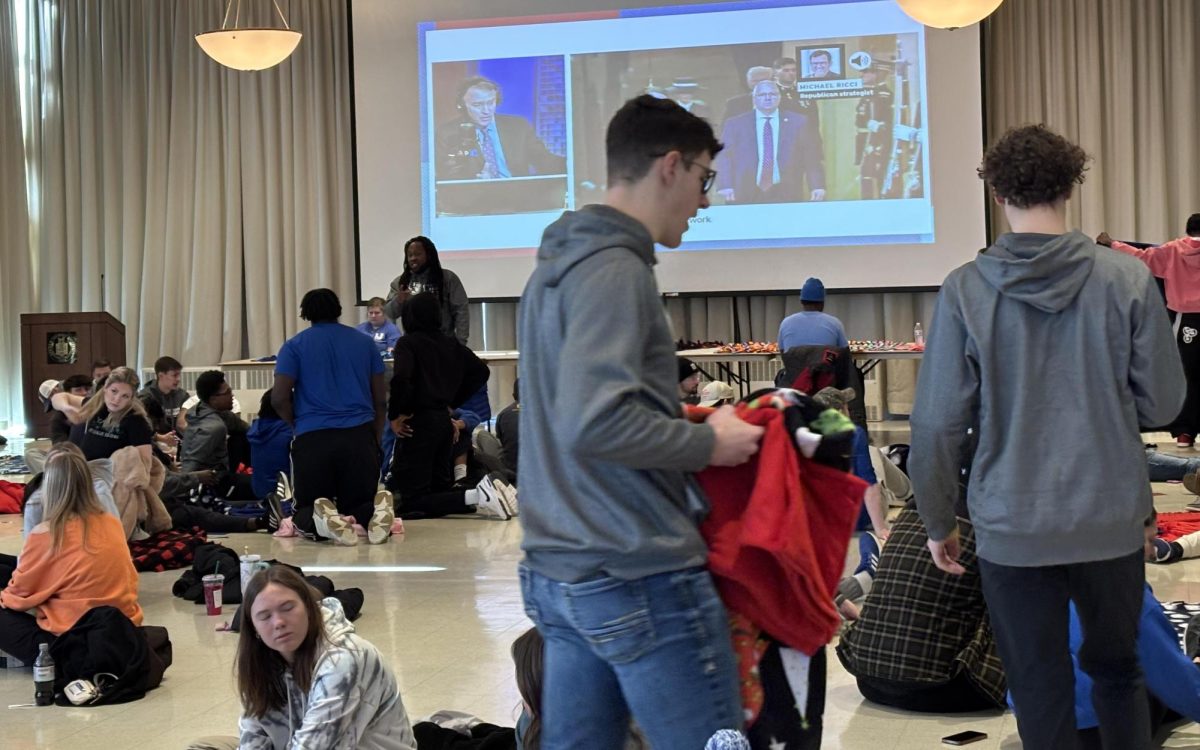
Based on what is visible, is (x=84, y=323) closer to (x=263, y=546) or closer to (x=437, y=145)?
(x=437, y=145)

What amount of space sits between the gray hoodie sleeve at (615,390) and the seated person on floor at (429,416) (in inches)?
251

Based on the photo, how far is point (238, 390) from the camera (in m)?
13.3

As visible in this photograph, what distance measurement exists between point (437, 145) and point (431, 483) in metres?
5.14

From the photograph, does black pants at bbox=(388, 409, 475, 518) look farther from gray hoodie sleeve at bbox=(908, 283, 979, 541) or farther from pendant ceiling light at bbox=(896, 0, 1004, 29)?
gray hoodie sleeve at bbox=(908, 283, 979, 541)

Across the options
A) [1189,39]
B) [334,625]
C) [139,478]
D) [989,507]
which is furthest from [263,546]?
[1189,39]

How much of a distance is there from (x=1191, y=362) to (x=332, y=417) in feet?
18.7

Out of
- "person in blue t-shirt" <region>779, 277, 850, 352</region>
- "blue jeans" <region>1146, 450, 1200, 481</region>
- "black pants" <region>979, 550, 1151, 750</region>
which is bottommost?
"blue jeans" <region>1146, 450, 1200, 481</region>

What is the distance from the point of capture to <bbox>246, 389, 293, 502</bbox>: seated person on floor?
27.1 ft

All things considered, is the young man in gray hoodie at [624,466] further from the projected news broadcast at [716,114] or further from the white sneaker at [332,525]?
the projected news broadcast at [716,114]

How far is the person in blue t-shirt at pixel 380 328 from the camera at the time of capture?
10992 mm

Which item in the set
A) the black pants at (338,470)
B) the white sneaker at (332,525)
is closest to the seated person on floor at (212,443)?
the black pants at (338,470)

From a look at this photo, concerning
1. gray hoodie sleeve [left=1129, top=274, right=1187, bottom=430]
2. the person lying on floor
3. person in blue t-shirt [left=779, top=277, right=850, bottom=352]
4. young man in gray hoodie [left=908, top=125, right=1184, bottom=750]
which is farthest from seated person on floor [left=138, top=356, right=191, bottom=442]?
gray hoodie sleeve [left=1129, top=274, right=1187, bottom=430]

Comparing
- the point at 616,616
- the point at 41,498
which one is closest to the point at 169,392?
the point at 41,498

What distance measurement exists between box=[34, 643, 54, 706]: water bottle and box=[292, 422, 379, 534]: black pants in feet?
9.27
